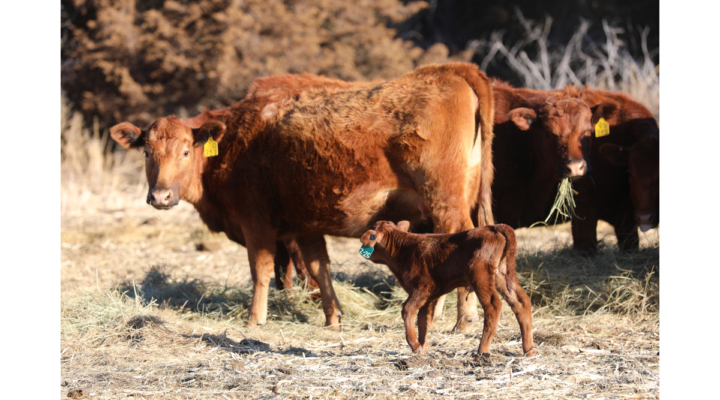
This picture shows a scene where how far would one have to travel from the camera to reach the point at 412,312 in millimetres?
3818

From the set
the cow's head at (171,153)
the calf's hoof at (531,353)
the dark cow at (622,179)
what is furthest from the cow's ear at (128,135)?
the dark cow at (622,179)

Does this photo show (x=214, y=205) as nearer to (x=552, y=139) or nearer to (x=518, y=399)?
(x=552, y=139)

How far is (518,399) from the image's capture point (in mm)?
3441

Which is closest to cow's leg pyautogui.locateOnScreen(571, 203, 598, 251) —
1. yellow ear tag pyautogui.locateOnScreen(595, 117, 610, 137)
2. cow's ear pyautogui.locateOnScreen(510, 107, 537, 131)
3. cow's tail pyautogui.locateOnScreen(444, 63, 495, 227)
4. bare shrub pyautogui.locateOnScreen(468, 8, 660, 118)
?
yellow ear tag pyautogui.locateOnScreen(595, 117, 610, 137)

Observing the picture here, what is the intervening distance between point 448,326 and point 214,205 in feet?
7.35

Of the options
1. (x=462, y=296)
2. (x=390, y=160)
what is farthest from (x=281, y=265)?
(x=462, y=296)

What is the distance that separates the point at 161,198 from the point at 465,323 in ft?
8.01

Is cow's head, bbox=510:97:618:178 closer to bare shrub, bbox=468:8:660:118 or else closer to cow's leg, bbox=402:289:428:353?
cow's leg, bbox=402:289:428:353

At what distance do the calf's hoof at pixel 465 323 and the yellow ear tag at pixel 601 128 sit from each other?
2014 millimetres

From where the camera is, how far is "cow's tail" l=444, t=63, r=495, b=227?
5.04 m

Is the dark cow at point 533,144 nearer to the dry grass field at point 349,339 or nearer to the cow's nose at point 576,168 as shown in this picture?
the cow's nose at point 576,168

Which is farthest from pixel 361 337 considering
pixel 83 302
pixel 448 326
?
pixel 83 302

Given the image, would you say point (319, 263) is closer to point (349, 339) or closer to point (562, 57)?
point (349, 339)

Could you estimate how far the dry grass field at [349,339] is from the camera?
3.70 meters
